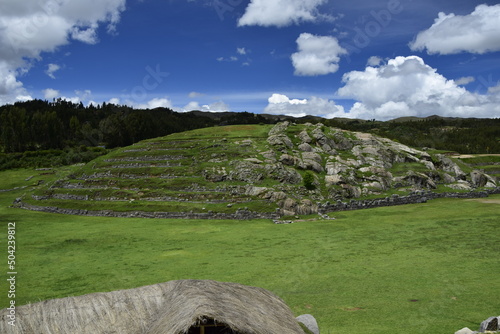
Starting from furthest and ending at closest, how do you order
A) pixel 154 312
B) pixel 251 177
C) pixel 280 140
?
pixel 280 140, pixel 251 177, pixel 154 312

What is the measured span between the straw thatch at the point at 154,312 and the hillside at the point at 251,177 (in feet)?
120

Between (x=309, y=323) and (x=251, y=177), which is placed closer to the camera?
(x=309, y=323)

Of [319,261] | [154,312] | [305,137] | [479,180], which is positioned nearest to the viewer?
[154,312]

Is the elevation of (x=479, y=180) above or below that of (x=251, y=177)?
below

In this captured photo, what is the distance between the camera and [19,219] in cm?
4781

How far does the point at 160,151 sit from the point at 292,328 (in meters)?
71.4

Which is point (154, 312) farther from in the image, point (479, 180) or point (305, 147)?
point (479, 180)

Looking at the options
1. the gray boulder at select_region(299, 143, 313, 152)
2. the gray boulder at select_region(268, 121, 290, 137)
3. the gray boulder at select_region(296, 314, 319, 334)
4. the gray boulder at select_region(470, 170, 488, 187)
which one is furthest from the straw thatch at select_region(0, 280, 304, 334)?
the gray boulder at select_region(470, 170, 488, 187)

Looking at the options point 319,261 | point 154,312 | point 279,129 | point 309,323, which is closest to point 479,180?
point 279,129

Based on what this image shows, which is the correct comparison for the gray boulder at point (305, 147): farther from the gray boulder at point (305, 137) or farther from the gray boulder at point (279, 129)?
the gray boulder at point (279, 129)

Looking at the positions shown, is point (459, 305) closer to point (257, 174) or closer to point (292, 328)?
point (292, 328)

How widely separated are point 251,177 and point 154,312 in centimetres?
4818

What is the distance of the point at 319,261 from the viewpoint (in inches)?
1024

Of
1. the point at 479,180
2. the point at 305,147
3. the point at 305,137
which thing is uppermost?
the point at 305,137
